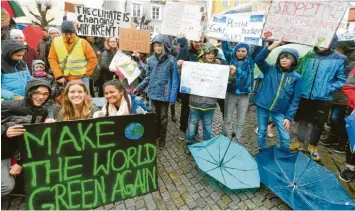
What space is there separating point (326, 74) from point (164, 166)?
2.99m

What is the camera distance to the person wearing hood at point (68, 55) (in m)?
4.56

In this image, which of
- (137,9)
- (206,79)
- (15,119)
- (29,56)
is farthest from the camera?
(137,9)

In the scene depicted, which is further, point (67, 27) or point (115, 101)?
point (67, 27)

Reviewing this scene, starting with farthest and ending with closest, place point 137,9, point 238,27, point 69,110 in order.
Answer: point 137,9 < point 238,27 < point 69,110

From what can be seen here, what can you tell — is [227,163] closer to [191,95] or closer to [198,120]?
[198,120]

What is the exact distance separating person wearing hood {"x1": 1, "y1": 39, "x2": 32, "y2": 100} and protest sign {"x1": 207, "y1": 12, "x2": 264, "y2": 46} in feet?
10.5

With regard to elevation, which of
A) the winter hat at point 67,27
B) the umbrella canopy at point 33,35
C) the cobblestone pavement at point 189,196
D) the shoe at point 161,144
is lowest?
the cobblestone pavement at point 189,196

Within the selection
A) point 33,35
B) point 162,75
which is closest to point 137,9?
point 33,35

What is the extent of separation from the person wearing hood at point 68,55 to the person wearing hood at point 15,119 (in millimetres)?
1610

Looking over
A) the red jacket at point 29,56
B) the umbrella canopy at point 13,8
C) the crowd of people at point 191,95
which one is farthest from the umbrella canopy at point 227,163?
the umbrella canopy at point 13,8

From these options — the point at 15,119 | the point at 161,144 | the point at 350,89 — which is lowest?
the point at 161,144

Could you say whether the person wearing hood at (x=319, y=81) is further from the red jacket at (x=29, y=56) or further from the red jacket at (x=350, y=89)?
the red jacket at (x=29, y=56)

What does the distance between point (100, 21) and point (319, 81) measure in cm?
431

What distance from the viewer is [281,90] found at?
384 cm
